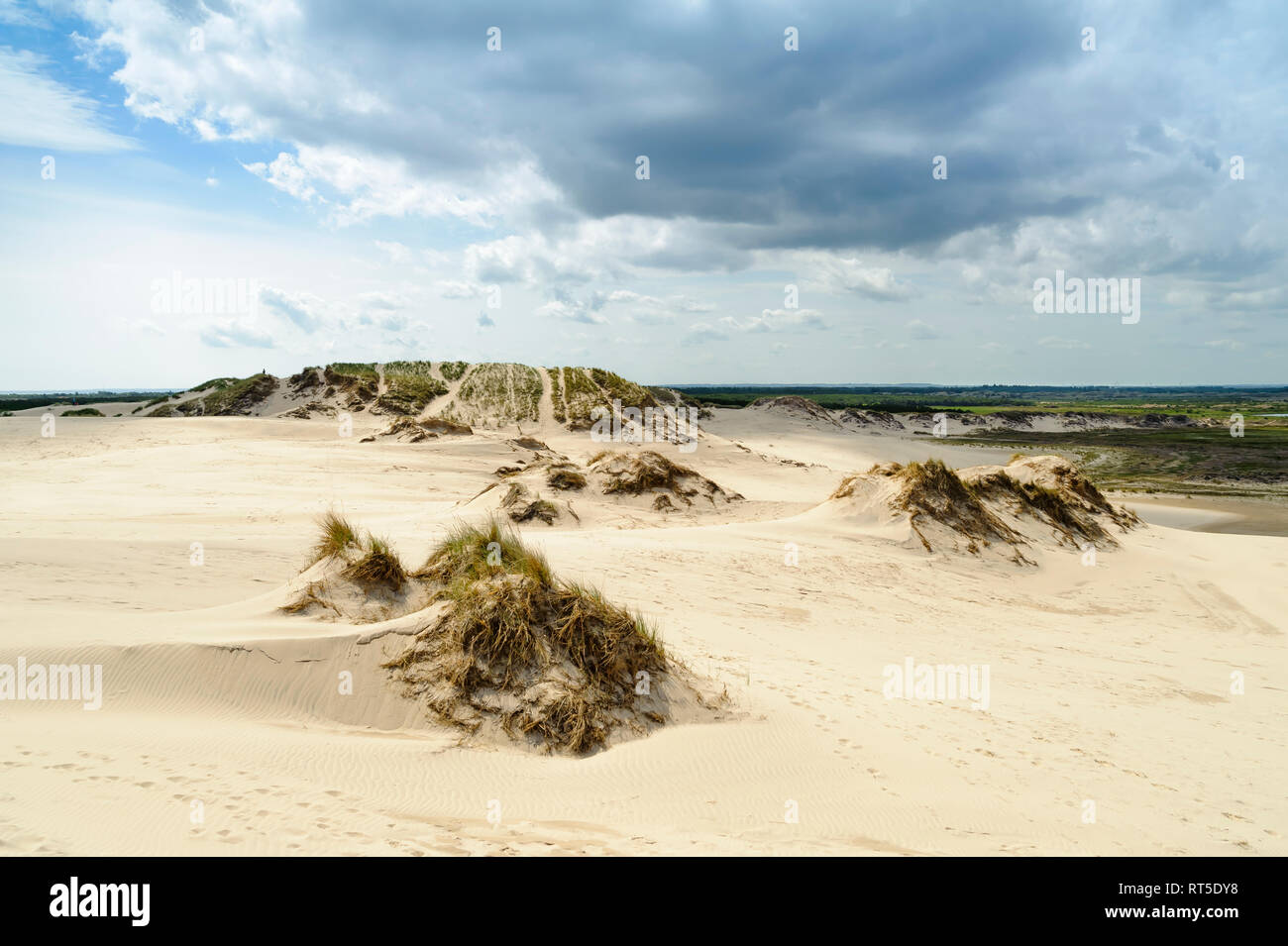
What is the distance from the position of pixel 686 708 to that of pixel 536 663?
1.47 meters

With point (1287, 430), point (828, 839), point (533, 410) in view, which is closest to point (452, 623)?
point (828, 839)

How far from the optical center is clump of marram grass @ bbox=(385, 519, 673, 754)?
19.4 feet

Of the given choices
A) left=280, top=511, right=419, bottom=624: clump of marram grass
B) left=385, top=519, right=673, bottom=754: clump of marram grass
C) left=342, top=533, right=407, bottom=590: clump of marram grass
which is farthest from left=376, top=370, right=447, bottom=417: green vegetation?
left=385, top=519, right=673, bottom=754: clump of marram grass

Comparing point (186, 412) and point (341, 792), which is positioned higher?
point (186, 412)

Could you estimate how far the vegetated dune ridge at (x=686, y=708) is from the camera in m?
4.40

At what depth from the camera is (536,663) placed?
247 inches

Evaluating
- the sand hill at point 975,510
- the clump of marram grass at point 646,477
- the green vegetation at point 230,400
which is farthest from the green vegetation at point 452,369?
the sand hill at point 975,510

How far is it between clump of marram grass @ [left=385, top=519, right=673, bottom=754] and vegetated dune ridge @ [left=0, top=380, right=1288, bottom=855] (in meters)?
0.16

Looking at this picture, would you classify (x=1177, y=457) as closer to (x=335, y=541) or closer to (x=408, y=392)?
(x=408, y=392)

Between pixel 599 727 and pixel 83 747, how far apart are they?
3.68 metres

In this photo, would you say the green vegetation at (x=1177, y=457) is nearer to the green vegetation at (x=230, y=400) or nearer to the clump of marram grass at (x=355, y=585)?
the clump of marram grass at (x=355, y=585)

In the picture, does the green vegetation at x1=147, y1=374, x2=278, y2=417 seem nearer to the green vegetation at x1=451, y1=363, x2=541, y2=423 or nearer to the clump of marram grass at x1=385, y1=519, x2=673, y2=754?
the green vegetation at x1=451, y1=363, x2=541, y2=423

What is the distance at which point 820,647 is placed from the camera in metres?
9.16
